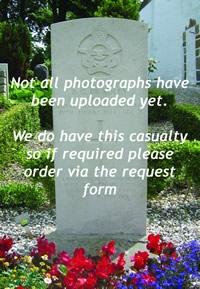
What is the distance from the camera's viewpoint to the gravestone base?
436 centimetres

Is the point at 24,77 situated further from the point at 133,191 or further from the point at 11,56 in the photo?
the point at 133,191

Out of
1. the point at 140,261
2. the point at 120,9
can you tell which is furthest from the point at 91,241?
the point at 120,9

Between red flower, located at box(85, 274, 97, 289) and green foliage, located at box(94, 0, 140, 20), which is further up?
green foliage, located at box(94, 0, 140, 20)

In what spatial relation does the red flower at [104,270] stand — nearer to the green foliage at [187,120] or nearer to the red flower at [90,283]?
the red flower at [90,283]

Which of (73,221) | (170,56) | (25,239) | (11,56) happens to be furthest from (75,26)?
(170,56)

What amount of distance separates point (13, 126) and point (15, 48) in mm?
8889

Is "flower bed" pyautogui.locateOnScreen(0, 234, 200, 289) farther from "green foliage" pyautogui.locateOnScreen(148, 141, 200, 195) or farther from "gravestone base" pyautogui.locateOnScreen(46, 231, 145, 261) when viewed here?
"green foliage" pyautogui.locateOnScreen(148, 141, 200, 195)

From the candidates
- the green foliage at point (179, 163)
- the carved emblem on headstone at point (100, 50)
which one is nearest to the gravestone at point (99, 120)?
the carved emblem on headstone at point (100, 50)

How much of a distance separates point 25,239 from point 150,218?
1.51 metres

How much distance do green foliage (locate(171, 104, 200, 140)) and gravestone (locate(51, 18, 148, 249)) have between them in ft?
15.4

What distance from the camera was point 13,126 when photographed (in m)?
9.09

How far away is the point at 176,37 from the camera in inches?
998

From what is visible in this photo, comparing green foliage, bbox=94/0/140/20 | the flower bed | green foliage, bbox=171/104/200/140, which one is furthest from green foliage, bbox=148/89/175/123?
the flower bed

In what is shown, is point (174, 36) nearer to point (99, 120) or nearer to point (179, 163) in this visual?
point (179, 163)
